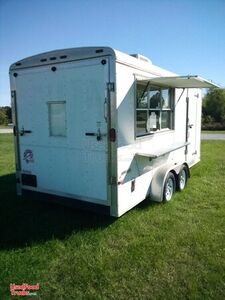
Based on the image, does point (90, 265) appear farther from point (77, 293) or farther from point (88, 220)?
point (88, 220)

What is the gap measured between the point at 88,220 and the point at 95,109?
1896 mm

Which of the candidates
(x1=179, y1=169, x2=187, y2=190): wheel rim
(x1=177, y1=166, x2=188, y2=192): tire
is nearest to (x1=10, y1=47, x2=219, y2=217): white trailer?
(x1=177, y1=166, x2=188, y2=192): tire

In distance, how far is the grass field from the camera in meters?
2.93

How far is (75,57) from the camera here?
13.6 ft

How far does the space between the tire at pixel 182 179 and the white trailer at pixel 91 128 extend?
39 centimetres

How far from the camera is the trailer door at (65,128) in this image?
410 cm

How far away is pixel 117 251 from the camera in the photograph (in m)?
3.63

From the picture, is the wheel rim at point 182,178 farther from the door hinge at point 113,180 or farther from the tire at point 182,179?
the door hinge at point 113,180

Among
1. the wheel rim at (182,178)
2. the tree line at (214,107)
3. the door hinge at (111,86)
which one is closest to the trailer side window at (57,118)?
the door hinge at (111,86)

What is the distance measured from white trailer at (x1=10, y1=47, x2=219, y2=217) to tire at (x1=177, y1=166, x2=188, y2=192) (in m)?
0.39

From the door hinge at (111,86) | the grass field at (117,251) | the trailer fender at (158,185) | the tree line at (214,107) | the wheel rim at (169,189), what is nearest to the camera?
the grass field at (117,251)

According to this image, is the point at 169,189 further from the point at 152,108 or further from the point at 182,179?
the point at 152,108

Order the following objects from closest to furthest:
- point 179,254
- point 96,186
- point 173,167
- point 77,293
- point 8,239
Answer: point 77,293, point 179,254, point 8,239, point 96,186, point 173,167

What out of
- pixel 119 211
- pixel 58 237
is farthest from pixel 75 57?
pixel 58 237
